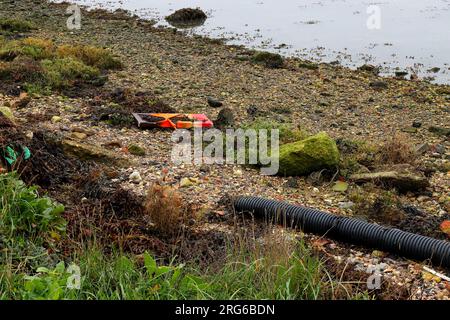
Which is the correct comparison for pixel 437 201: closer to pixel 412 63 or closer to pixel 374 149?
pixel 374 149

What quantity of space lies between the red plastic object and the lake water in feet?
29.5

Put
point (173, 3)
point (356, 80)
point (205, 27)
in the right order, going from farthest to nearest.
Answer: point (173, 3) < point (205, 27) < point (356, 80)

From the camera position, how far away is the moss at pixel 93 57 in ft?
48.9

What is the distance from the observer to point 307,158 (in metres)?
8.41

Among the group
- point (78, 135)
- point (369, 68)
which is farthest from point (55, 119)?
point (369, 68)

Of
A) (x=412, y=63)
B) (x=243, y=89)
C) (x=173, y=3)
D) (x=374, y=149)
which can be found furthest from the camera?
(x=173, y=3)

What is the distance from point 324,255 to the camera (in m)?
5.56

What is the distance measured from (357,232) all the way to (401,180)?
2.24 m

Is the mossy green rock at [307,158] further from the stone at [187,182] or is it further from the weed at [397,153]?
the stone at [187,182]

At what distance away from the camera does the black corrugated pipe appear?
18.6 feet

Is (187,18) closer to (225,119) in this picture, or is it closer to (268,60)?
(268,60)
